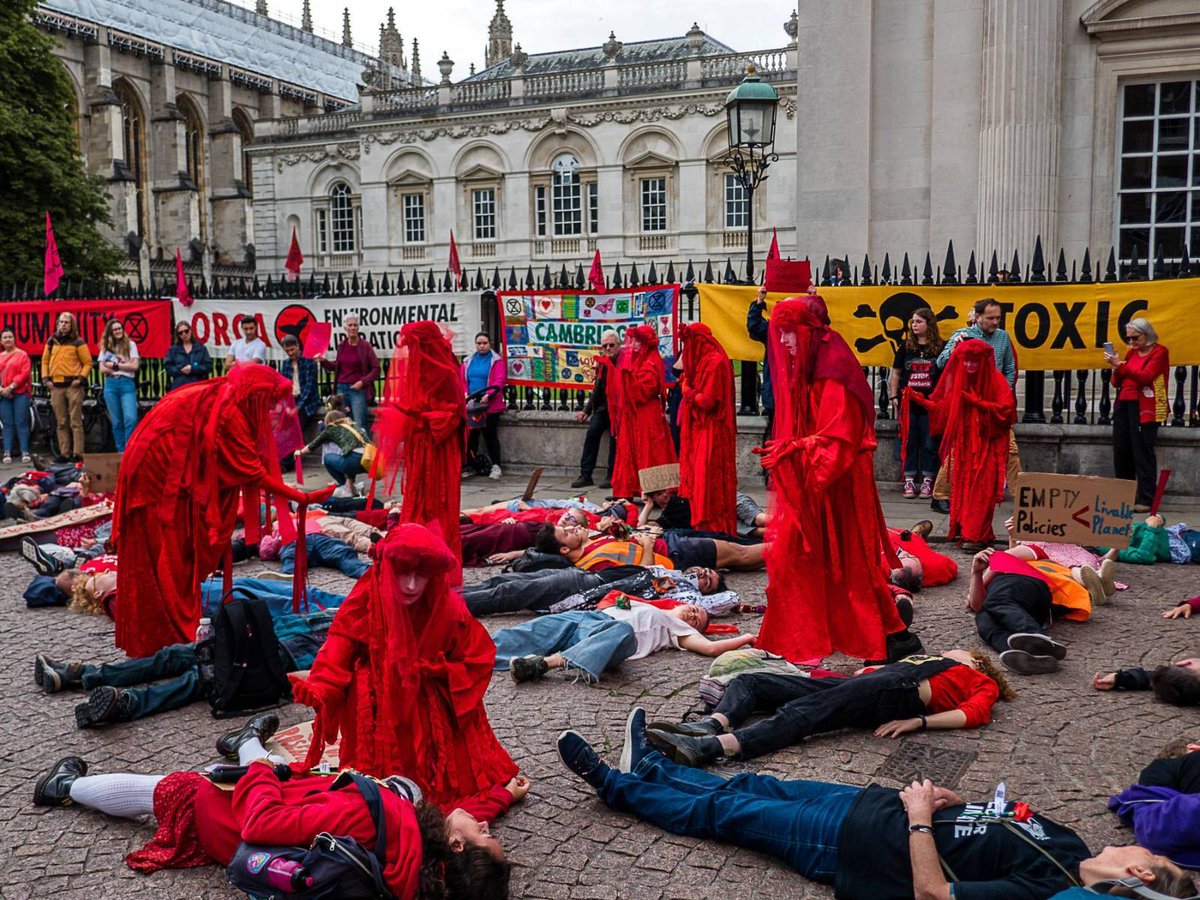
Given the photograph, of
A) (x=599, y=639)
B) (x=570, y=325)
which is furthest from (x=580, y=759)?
(x=570, y=325)

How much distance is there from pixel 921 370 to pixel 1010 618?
501cm

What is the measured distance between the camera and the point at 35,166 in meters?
30.1

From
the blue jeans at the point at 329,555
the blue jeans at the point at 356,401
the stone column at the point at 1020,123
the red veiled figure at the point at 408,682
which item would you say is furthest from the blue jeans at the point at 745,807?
the stone column at the point at 1020,123

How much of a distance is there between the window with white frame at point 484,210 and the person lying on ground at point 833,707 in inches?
1759

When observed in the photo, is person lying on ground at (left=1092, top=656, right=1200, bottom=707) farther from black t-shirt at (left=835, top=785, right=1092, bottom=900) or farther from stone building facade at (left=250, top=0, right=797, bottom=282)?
stone building facade at (left=250, top=0, right=797, bottom=282)

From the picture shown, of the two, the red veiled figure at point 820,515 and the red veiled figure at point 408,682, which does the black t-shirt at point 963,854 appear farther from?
the red veiled figure at point 820,515

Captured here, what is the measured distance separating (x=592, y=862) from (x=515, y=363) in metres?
10.4

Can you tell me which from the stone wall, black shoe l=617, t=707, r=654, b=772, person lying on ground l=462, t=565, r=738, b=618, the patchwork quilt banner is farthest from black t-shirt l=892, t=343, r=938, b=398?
black shoe l=617, t=707, r=654, b=772

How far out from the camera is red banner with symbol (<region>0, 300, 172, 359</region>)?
54.1 ft

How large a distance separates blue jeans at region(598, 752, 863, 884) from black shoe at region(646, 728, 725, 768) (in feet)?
0.45

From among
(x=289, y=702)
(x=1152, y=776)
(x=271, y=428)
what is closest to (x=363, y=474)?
(x=271, y=428)

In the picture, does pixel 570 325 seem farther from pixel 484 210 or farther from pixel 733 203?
pixel 484 210

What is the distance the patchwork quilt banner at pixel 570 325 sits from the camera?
44.0 ft

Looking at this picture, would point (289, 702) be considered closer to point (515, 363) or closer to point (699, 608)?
point (699, 608)
